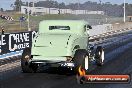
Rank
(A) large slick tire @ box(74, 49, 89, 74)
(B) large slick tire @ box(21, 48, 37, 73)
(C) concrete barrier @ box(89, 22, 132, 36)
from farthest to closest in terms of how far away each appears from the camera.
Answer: (C) concrete barrier @ box(89, 22, 132, 36) → (B) large slick tire @ box(21, 48, 37, 73) → (A) large slick tire @ box(74, 49, 89, 74)

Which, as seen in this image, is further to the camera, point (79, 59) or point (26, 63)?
point (26, 63)

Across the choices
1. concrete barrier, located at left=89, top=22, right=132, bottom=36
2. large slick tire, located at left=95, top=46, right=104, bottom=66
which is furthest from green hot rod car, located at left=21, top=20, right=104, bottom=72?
concrete barrier, located at left=89, top=22, right=132, bottom=36

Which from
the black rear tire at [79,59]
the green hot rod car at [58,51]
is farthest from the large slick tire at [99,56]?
the black rear tire at [79,59]

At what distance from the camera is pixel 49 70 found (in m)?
17.0

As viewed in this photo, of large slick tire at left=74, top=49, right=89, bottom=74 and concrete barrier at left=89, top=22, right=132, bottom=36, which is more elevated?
large slick tire at left=74, top=49, right=89, bottom=74

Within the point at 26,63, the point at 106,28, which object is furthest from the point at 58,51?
the point at 106,28

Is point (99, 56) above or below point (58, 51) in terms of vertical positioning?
below

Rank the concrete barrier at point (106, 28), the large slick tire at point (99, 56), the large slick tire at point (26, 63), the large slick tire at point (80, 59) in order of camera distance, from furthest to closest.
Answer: the concrete barrier at point (106, 28), the large slick tire at point (99, 56), the large slick tire at point (26, 63), the large slick tire at point (80, 59)

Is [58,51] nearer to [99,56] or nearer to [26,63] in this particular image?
[26,63]

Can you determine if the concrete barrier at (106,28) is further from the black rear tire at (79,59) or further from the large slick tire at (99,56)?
the black rear tire at (79,59)

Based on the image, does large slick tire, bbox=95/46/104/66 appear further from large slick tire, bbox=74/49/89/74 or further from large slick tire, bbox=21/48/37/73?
large slick tire, bbox=21/48/37/73

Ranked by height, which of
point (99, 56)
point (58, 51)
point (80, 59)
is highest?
point (58, 51)

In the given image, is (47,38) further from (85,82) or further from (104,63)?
(104,63)

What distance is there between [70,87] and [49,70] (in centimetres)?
431
